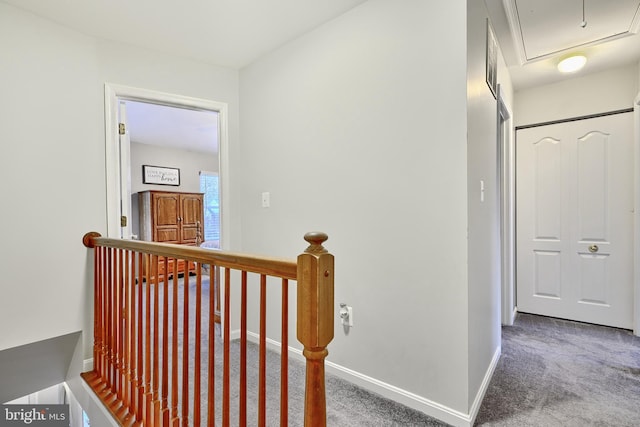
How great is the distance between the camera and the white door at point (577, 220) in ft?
9.61

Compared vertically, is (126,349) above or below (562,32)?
below

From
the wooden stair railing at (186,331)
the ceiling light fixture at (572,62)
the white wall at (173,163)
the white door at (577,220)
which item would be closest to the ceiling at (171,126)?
the white wall at (173,163)

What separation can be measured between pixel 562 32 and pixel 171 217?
540 centimetres

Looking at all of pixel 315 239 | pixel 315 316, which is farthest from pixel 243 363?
pixel 315 239

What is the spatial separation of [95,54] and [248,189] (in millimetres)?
1451

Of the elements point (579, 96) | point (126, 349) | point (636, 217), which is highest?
point (579, 96)

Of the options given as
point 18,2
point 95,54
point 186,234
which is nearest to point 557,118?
point 95,54

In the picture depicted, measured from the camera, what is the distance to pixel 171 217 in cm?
541

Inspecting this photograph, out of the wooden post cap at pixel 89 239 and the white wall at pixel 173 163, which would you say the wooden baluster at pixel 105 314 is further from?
the white wall at pixel 173 163

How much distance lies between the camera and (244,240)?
2.86 meters

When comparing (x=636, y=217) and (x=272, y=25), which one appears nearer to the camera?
(x=272, y=25)

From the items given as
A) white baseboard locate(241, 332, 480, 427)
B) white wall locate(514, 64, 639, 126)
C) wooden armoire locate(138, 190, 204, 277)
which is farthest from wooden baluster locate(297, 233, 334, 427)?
wooden armoire locate(138, 190, 204, 277)

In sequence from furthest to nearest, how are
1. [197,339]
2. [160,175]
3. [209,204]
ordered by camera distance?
[209,204] → [160,175] → [197,339]

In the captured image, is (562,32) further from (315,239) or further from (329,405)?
(329,405)
